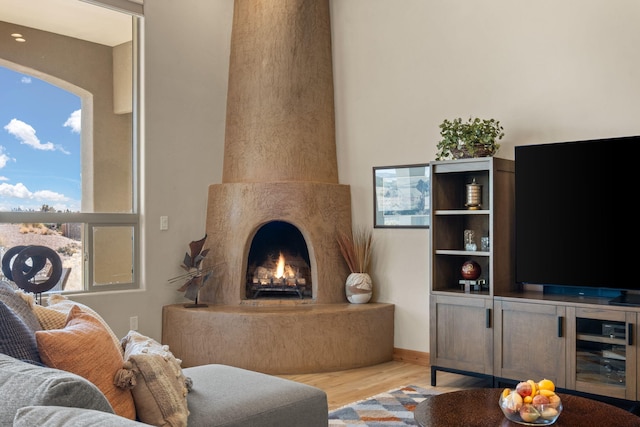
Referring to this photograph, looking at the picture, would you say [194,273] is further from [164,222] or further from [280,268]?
[280,268]

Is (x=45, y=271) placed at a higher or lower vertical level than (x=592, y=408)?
higher

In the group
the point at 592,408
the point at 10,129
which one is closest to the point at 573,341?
the point at 592,408

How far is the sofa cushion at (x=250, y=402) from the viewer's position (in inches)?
99.1

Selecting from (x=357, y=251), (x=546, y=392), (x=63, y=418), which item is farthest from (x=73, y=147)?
(x=63, y=418)

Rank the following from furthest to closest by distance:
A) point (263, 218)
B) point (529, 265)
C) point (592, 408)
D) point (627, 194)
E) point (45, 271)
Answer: point (263, 218)
point (45, 271)
point (529, 265)
point (627, 194)
point (592, 408)

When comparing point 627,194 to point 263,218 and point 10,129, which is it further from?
point 10,129

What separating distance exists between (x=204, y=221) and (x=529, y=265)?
286 centimetres

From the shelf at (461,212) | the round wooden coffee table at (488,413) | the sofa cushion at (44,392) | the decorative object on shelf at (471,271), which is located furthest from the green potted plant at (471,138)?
the sofa cushion at (44,392)

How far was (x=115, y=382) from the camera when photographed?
2217 mm

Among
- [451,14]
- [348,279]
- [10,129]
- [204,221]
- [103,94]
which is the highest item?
[451,14]

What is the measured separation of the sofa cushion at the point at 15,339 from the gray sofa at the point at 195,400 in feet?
0.87

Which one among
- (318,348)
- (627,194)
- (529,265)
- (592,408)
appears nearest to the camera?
(592,408)

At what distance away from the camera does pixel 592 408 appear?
283 centimetres

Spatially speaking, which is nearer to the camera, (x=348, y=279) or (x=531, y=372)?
(x=531, y=372)
